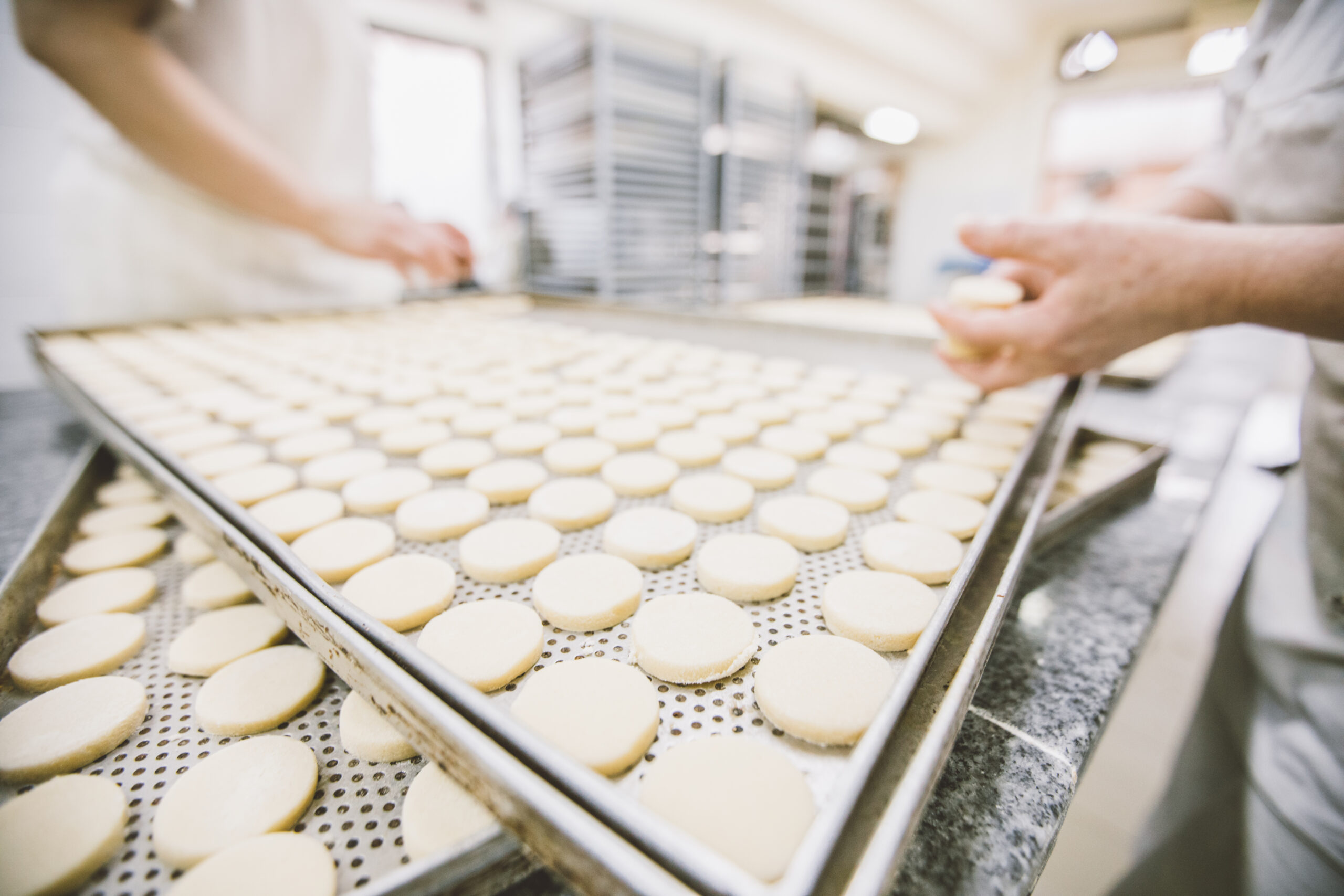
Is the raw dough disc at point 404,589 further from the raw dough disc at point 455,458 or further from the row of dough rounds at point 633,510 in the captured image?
the raw dough disc at point 455,458

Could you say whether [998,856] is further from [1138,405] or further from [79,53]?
[79,53]

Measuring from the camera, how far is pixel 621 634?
69cm

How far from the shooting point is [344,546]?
2.74ft

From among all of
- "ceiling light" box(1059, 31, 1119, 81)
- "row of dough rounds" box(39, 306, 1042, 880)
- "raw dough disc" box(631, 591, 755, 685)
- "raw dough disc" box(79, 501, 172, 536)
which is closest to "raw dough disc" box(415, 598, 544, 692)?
"row of dough rounds" box(39, 306, 1042, 880)

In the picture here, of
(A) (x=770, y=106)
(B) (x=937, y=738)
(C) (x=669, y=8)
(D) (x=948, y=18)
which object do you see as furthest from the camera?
(D) (x=948, y=18)

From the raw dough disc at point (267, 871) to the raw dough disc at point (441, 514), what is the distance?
0.45 metres

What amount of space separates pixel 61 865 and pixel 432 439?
34.0 inches

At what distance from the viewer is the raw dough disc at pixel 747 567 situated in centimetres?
74

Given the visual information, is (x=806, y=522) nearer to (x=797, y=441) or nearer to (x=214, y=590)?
(x=797, y=441)

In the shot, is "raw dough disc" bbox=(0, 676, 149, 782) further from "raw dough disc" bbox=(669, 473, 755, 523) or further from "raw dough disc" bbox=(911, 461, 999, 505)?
"raw dough disc" bbox=(911, 461, 999, 505)

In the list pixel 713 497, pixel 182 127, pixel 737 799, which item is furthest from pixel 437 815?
pixel 182 127

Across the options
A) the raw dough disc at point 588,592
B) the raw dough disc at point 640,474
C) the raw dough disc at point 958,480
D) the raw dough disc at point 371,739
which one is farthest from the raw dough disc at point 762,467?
the raw dough disc at point 371,739

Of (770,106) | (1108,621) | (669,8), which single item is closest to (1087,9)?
(770,106)

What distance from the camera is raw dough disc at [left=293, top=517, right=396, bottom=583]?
0.78 meters
